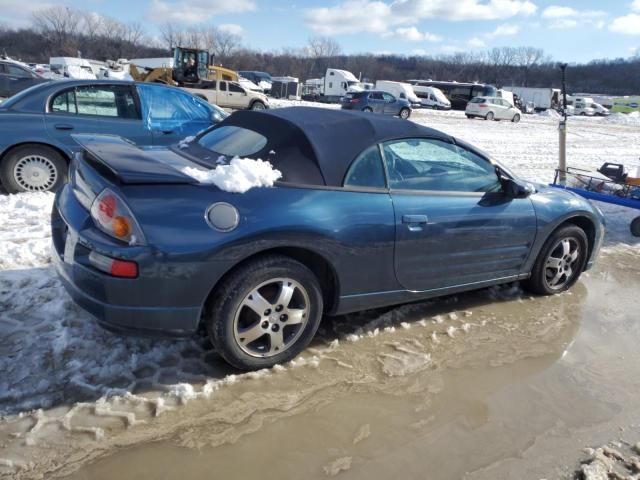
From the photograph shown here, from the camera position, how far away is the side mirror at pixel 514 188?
399 cm

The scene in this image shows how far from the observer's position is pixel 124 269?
8.73 feet

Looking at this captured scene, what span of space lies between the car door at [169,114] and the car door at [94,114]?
11 cm

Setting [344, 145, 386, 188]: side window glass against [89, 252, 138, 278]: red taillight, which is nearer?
[89, 252, 138, 278]: red taillight

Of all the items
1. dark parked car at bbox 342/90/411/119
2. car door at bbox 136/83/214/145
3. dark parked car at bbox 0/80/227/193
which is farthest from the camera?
dark parked car at bbox 342/90/411/119

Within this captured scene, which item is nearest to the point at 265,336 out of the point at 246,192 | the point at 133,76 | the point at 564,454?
the point at 246,192

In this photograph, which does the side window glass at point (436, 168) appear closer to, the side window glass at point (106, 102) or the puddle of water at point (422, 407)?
the puddle of water at point (422, 407)

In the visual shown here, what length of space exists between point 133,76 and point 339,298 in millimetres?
30383

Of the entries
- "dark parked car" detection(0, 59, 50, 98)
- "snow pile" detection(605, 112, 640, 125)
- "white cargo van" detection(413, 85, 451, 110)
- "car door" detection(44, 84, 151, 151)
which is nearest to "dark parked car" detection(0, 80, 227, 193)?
"car door" detection(44, 84, 151, 151)

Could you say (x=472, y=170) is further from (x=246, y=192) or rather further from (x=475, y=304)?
(x=246, y=192)

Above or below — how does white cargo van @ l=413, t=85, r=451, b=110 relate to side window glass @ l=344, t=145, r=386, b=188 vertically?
above

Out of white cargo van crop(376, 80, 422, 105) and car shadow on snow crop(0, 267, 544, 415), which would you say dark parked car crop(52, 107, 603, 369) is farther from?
white cargo van crop(376, 80, 422, 105)

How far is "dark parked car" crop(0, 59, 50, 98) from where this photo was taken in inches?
708

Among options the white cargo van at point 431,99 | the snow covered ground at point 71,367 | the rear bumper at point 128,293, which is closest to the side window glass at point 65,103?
the snow covered ground at point 71,367

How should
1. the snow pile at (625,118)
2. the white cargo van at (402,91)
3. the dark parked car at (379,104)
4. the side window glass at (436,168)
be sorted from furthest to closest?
the white cargo van at (402,91) → the snow pile at (625,118) → the dark parked car at (379,104) → the side window glass at (436,168)
